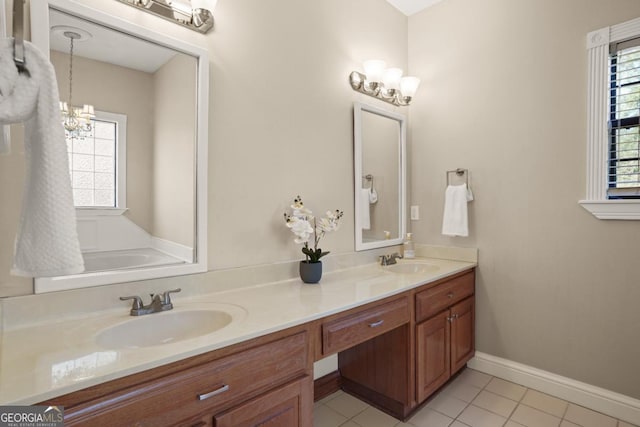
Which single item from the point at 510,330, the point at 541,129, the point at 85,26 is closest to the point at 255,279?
the point at 85,26

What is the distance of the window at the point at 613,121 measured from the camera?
6.01ft

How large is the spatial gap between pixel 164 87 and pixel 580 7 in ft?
7.83

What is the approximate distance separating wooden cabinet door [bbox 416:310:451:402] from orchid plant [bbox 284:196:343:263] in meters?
0.72

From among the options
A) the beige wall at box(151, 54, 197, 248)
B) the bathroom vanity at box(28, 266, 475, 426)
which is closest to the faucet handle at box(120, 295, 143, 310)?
the beige wall at box(151, 54, 197, 248)

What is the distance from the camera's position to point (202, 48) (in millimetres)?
1510

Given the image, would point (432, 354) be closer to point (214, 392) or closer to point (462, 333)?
point (462, 333)

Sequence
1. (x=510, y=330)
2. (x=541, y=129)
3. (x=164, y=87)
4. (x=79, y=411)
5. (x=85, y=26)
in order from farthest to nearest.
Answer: (x=510, y=330) < (x=541, y=129) < (x=164, y=87) < (x=85, y=26) < (x=79, y=411)

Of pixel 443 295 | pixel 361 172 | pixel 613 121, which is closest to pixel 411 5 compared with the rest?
pixel 361 172

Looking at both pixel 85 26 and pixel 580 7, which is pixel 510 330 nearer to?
pixel 580 7

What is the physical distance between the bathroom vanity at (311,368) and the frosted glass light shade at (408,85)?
4.46ft

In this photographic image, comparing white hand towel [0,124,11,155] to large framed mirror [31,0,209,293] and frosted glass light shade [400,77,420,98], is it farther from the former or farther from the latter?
frosted glass light shade [400,77,420,98]

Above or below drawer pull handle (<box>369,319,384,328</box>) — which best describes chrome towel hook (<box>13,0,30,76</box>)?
above

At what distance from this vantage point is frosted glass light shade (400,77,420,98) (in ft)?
8.38

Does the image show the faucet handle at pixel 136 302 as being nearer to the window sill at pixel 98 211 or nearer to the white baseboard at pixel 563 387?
the window sill at pixel 98 211
